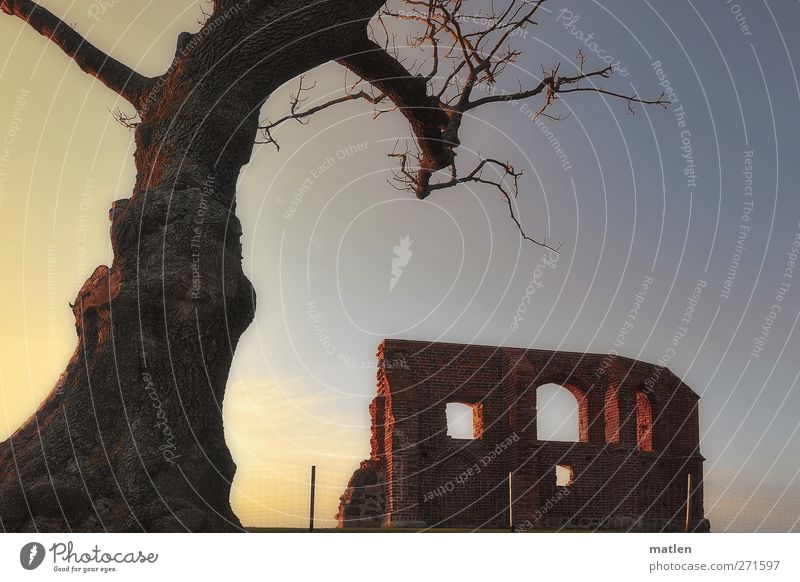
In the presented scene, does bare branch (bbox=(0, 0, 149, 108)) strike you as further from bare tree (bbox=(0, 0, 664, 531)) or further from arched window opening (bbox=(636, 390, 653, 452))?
arched window opening (bbox=(636, 390, 653, 452))

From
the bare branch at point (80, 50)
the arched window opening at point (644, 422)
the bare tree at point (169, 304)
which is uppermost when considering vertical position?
the arched window opening at point (644, 422)

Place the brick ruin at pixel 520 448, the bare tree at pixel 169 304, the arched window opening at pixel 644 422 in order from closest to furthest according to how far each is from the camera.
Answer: the bare tree at pixel 169 304
the brick ruin at pixel 520 448
the arched window opening at pixel 644 422

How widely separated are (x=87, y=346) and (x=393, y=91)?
3.63m

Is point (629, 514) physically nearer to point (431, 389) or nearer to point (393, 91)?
point (431, 389)

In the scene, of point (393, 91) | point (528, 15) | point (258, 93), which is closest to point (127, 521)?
point (258, 93)

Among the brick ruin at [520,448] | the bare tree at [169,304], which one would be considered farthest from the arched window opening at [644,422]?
the bare tree at [169,304]

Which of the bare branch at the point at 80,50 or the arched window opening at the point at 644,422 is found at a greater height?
the arched window opening at the point at 644,422

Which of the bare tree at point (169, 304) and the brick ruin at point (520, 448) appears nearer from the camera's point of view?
the bare tree at point (169, 304)

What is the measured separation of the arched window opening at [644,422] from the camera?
22.5m

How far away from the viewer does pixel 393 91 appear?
25.0 ft

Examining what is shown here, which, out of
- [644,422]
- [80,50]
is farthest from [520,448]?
[80,50]

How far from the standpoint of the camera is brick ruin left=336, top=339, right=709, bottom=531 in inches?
771

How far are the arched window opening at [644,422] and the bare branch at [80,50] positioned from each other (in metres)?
18.5

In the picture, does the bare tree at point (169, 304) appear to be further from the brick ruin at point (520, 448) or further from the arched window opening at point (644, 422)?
the arched window opening at point (644, 422)
